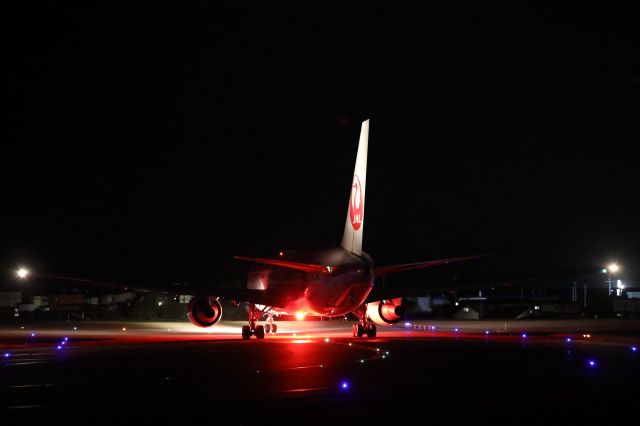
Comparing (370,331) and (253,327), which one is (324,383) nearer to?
(370,331)

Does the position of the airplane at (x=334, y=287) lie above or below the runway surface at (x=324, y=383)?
above

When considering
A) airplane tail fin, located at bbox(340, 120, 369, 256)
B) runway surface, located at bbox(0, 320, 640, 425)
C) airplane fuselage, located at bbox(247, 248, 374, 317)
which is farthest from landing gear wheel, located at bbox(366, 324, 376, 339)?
runway surface, located at bbox(0, 320, 640, 425)

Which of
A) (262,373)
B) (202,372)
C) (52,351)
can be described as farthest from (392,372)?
(52,351)

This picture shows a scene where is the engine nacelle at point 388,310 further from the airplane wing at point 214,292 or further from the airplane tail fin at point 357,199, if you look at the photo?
the airplane tail fin at point 357,199

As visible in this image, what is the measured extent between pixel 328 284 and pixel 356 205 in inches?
138

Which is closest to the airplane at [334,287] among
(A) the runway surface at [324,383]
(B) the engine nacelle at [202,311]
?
(B) the engine nacelle at [202,311]

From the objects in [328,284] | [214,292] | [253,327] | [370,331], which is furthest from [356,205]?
[214,292]

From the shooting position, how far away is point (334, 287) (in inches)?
1316

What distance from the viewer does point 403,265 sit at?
3378 centimetres

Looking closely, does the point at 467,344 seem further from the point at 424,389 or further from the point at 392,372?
the point at 424,389

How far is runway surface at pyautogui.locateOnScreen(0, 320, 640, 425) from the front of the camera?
13.4 m

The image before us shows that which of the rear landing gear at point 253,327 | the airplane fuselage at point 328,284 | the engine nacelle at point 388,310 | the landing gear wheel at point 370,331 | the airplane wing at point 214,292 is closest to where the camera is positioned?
the airplane fuselage at point 328,284

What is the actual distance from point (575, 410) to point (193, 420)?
633 centimetres

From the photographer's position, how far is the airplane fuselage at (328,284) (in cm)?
3259
